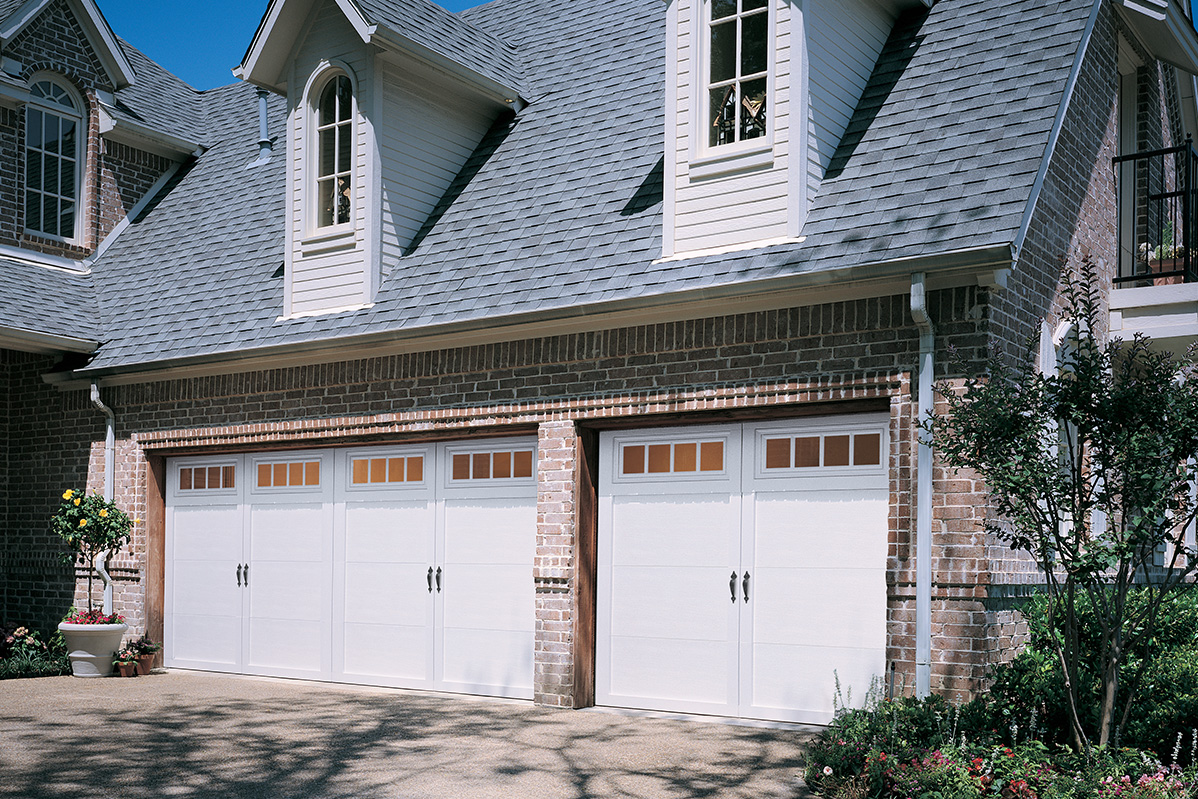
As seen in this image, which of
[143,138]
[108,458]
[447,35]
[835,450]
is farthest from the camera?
[143,138]

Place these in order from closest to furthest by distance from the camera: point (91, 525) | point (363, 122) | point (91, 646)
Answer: point (363, 122) → point (91, 646) → point (91, 525)

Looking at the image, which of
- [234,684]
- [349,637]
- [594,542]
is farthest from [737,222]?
[234,684]

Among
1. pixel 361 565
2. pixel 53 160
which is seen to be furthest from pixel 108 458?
pixel 53 160

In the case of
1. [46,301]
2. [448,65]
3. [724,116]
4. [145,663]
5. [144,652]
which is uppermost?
[448,65]

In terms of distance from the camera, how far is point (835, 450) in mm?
8820

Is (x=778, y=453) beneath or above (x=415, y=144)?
beneath

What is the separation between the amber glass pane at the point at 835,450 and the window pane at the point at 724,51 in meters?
3.20

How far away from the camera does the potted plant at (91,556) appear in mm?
12086

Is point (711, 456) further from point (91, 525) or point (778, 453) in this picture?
point (91, 525)

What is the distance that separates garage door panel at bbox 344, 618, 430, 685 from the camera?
1099 centimetres

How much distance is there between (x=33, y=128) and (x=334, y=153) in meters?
5.21

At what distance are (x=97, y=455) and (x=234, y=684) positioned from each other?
3.66 m

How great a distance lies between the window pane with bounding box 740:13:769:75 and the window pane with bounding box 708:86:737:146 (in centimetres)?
22

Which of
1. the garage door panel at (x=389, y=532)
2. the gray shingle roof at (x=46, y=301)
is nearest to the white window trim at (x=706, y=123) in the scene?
the garage door panel at (x=389, y=532)
